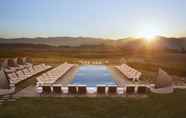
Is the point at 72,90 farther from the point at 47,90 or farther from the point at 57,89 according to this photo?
the point at 47,90

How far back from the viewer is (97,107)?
255 inches

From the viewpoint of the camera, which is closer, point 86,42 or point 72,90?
point 72,90

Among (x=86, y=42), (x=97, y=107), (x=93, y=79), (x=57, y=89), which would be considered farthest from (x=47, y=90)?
(x=86, y=42)

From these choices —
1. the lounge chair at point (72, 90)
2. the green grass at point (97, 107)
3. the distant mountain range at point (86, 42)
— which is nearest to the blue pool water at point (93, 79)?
the lounge chair at point (72, 90)

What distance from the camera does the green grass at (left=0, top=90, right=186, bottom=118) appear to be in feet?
19.5

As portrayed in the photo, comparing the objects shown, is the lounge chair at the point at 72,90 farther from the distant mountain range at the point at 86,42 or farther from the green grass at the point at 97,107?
the distant mountain range at the point at 86,42

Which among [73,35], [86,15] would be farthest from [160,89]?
[73,35]

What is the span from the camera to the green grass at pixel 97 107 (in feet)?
19.5

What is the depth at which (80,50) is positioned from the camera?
71.1 ft

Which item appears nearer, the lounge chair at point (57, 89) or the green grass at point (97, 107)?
the green grass at point (97, 107)

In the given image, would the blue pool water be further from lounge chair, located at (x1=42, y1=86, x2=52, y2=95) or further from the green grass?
the green grass

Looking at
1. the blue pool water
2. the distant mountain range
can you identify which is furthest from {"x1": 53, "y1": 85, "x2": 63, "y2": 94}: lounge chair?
the distant mountain range

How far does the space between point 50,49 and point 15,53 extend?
2622mm

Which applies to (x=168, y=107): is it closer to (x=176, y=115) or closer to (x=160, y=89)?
(x=176, y=115)
